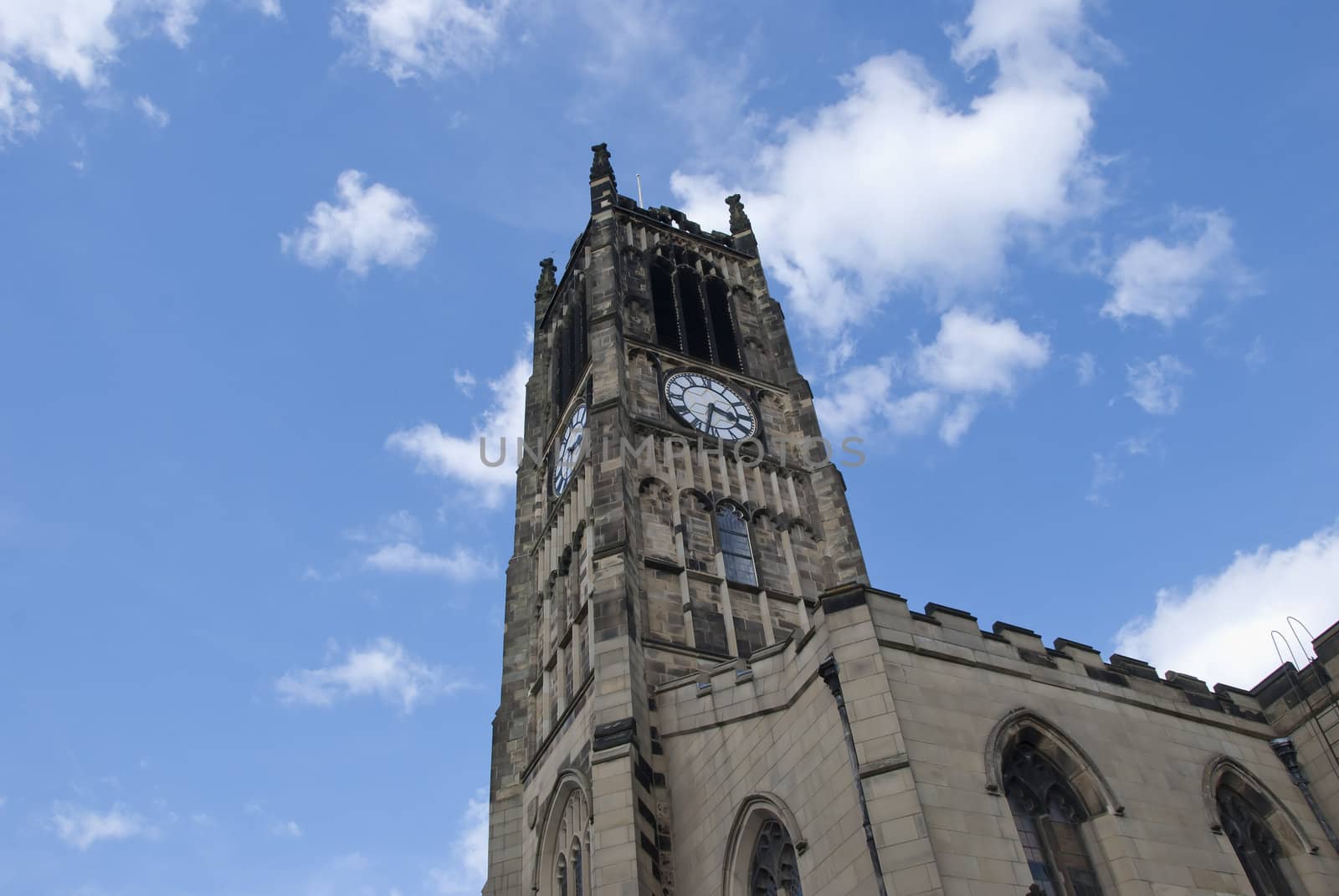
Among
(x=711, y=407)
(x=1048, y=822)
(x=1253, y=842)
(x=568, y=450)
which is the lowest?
(x=1048, y=822)

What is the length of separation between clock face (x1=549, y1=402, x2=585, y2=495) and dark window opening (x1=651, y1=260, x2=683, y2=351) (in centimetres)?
356

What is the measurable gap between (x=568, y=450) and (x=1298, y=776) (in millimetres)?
21074

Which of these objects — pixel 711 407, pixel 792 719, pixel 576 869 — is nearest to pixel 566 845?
pixel 576 869

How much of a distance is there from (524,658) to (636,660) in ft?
24.9

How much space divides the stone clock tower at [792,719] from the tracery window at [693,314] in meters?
1.62

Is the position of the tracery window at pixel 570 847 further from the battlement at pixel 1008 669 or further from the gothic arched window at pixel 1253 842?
the gothic arched window at pixel 1253 842

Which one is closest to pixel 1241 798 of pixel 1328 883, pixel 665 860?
pixel 1328 883

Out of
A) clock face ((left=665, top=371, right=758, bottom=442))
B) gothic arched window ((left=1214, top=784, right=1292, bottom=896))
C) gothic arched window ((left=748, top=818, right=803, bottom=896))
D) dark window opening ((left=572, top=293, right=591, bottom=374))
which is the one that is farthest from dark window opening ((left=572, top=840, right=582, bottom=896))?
dark window opening ((left=572, top=293, right=591, bottom=374))

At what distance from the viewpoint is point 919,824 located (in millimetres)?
15469

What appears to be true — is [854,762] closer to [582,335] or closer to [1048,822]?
[1048,822]

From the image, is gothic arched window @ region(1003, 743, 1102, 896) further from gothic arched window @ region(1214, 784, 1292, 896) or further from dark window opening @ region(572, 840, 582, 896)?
dark window opening @ region(572, 840, 582, 896)

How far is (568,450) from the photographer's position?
35156 mm

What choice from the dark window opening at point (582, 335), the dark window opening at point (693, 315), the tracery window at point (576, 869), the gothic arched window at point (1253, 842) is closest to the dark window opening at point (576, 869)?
the tracery window at point (576, 869)

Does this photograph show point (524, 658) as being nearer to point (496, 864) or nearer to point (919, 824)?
point (496, 864)
